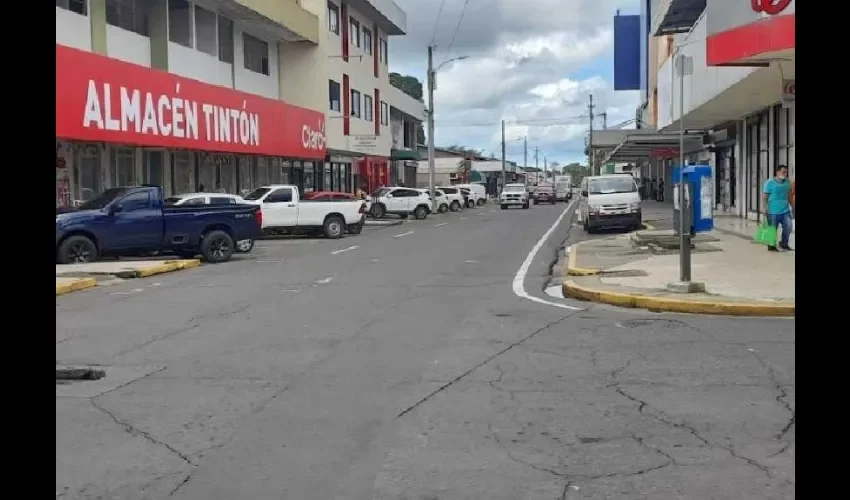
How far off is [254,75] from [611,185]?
17099 millimetres

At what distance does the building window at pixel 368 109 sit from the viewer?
51.1 m

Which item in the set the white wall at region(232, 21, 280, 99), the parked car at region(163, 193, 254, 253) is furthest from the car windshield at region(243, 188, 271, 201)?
the white wall at region(232, 21, 280, 99)

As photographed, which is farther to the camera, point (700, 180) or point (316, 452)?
point (700, 180)

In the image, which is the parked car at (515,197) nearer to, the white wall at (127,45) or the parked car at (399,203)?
the parked car at (399,203)

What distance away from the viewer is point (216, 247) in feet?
68.5

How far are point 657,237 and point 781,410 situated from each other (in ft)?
52.2

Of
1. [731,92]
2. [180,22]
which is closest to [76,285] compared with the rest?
[731,92]

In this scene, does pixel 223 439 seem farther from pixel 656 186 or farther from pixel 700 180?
pixel 656 186

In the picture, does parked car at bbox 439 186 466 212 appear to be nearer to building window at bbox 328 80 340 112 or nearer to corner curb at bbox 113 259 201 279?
building window at bbox 328 80 340 112

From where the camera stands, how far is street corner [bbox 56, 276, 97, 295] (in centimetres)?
1514

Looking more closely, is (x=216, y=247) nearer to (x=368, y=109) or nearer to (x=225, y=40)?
(x=225, y=40)

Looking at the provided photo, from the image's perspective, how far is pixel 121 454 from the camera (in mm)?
5863
